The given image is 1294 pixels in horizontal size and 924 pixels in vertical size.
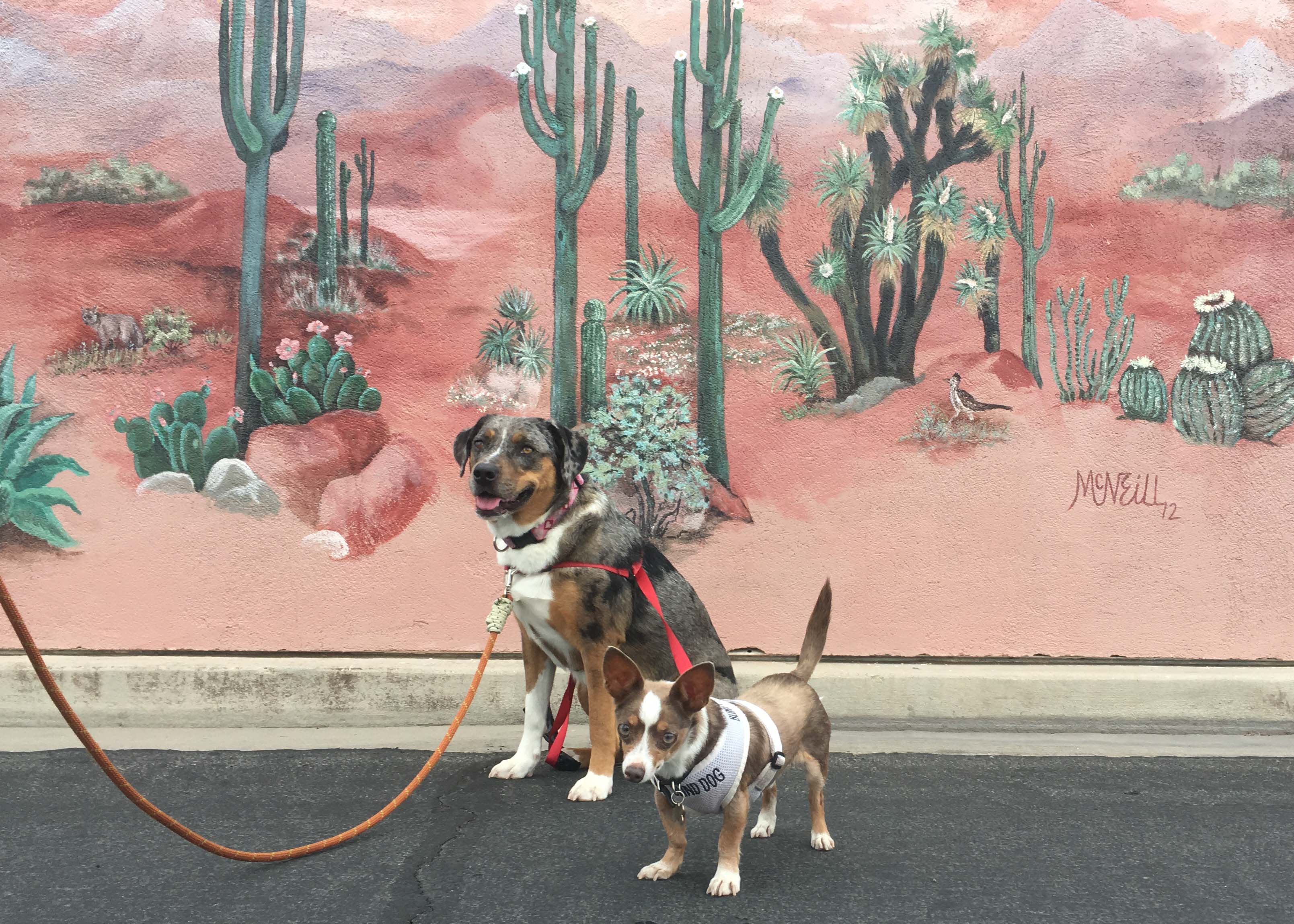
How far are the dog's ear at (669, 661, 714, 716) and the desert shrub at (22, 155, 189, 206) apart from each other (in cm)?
467

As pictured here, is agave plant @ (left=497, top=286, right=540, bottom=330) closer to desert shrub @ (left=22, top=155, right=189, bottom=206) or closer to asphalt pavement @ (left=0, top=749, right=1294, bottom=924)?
desert shrub @ (left=22, top=155, right=189, bottom=206)

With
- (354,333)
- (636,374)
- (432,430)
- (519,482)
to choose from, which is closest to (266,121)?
(354,333)

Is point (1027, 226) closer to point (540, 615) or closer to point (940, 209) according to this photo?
point (940, 209)

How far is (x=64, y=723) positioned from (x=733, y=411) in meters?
4.10

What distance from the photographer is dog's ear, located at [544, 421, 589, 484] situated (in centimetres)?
438

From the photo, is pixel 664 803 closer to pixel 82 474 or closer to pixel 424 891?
pixel 424 891

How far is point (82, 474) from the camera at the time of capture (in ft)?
19.2

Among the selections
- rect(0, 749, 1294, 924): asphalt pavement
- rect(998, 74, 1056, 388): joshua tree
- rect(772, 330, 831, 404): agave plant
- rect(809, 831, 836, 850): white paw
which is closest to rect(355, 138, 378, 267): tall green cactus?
rect(772, 330, 831, 404): agave plant

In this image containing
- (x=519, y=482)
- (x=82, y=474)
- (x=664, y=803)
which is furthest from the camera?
(x=82, y=474)

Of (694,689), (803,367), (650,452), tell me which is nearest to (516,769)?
(694,689)

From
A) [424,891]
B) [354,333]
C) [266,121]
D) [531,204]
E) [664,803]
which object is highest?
[266,121]

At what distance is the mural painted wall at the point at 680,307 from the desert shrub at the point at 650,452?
3 cm

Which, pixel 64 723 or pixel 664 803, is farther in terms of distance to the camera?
pixel 64 723

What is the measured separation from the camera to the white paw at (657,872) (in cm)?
335
